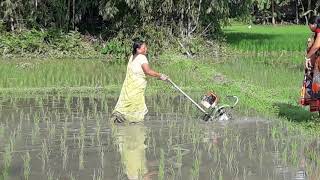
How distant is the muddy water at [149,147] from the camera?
5.50 metres

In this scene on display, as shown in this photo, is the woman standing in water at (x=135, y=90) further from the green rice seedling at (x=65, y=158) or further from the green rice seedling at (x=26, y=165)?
the green rice seedling at (x=26, y=165)

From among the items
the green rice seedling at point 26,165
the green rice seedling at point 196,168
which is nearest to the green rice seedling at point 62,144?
the green rice seedling at point 26,165

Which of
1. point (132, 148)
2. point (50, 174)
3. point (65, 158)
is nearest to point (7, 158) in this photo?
point (65, 158)

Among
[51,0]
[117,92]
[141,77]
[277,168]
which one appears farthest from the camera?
[51,0]

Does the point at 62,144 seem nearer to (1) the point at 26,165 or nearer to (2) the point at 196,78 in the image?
(1) the point at 26,165

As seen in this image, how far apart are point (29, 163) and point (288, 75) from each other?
874cm

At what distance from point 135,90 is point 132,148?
69.8 inches

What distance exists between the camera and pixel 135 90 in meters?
8.19

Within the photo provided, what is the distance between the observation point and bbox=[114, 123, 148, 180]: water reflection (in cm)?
556

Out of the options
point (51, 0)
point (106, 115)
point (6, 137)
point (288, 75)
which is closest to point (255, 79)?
point (288, 75)

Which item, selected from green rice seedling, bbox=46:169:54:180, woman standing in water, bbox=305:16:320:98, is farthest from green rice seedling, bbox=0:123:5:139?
woman standing in water, bbox=305:16:320:98

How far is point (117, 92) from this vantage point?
36.7 ft

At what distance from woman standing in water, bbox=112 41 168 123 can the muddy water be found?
183mm

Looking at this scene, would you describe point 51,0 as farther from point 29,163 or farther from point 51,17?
point 29,163
